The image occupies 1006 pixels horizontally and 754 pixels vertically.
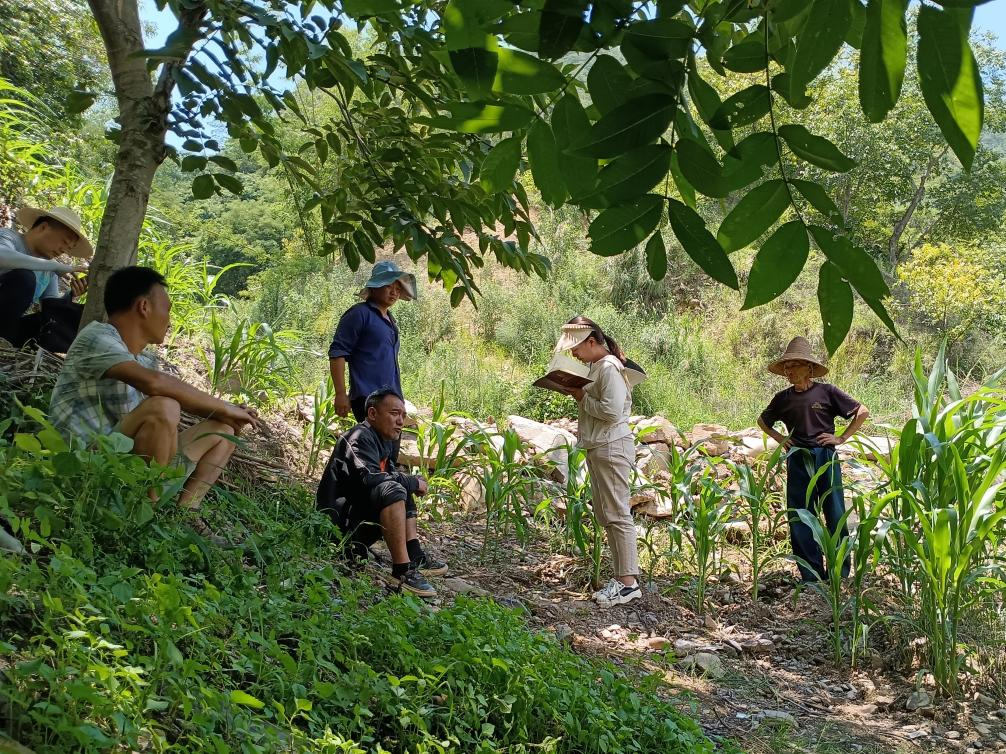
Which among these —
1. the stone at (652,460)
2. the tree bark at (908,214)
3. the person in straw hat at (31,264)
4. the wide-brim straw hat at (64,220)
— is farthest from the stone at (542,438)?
the tree bark at (908,214)

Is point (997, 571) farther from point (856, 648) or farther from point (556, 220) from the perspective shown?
point (556, 220)

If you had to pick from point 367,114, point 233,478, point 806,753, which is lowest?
point 806,753

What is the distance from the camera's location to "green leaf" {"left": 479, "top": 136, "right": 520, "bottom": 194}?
149cm

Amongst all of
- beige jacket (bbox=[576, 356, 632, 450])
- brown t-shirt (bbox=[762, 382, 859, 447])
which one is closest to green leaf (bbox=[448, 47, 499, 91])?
beige jacket (bbox=[576, 356, 632, 450])

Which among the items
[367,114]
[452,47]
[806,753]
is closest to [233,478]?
[367,114]

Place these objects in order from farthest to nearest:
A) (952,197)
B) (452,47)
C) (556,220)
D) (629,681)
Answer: (952,197) → (556,220) → (629,681) → (452,47)

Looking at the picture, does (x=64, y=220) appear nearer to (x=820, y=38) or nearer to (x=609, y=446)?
(x=609, y=446)

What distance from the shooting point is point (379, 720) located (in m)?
2.18

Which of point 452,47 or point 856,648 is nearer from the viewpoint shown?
point 452,47

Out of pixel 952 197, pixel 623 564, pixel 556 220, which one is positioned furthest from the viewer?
pixel 952 197

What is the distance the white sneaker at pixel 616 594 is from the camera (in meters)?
4.96

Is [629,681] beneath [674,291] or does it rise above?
beneath

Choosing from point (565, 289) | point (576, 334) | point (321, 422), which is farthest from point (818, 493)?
point (565, 289)

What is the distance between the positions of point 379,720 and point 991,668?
3.20 meters
